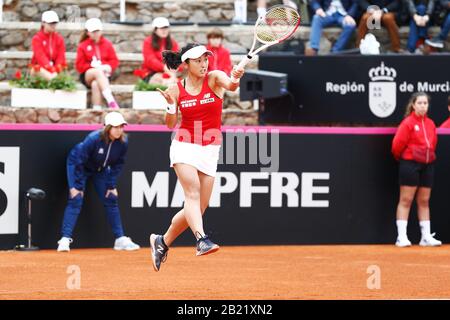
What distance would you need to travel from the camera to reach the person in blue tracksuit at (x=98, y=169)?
522 inches

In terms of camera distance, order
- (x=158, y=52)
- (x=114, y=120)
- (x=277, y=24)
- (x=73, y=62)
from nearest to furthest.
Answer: (x=277, y=24) < (x=114, y=120) < (x=158, y=52) < (x=73, y=62)

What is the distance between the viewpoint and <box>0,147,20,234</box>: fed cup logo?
43.6 feet

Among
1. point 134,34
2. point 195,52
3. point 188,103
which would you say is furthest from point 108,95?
point 195,52

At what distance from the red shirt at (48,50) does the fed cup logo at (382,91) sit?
4.34 m

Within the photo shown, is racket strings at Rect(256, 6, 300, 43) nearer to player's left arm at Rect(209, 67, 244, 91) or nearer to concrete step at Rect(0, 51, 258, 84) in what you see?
player's left arm at Rect(209, 67, 244, 91)

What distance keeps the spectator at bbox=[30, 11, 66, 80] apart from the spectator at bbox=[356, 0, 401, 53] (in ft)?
14.5

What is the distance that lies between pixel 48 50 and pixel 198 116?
7099mm

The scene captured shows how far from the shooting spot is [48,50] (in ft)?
54.9

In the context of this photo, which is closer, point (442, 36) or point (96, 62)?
point (96, 62)

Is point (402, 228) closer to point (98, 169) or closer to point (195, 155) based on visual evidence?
point (98, 169)

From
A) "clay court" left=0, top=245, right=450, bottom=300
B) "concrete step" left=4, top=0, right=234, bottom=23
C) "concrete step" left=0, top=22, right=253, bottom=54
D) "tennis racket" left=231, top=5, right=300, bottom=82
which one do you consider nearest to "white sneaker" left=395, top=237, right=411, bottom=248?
"clay court" left=0, top=245, right=450, bottom=300

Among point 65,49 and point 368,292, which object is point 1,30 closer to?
point 65,49

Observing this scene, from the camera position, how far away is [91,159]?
1335 centimetres

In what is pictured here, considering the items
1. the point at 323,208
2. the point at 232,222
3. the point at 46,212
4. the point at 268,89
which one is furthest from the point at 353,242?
the point at 46,212
